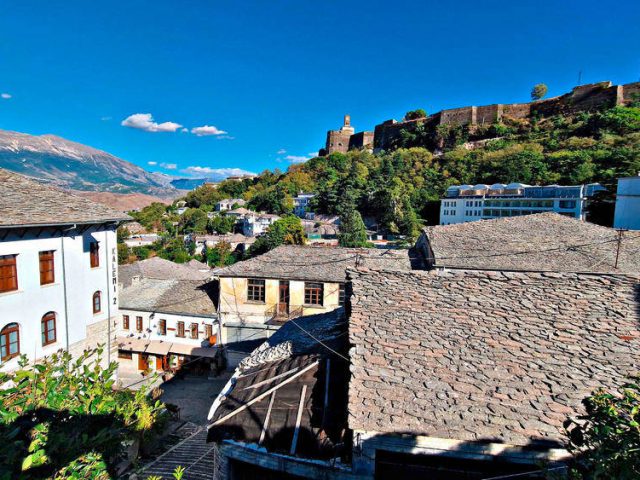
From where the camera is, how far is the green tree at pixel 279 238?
53250 millimetres

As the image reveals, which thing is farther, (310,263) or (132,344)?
(132,344)

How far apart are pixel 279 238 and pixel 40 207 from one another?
131 ft

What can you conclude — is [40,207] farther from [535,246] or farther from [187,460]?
[535,246]

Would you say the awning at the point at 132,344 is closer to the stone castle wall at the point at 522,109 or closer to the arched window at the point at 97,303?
the arched window at the point at 97,303

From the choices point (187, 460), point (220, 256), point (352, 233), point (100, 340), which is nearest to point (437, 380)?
point (187, 460)

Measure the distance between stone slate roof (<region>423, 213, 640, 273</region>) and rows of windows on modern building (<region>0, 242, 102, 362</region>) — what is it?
15316 mm

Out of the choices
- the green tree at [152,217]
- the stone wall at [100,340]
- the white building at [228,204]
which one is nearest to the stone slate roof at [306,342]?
the stone wall at [100,340]

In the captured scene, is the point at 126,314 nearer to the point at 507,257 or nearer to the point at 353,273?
the point at 353,273

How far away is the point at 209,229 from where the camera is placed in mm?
83312

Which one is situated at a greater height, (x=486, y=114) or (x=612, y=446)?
(x=486, y=114)

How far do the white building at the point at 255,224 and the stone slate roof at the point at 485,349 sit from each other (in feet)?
224

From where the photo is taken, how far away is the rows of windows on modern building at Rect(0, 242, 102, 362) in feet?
40.5

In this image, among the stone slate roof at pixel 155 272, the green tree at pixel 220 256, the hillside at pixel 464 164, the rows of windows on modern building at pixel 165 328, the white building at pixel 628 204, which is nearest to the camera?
the rows of windows on modern building at pixel 165 328

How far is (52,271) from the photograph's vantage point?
14.0m
